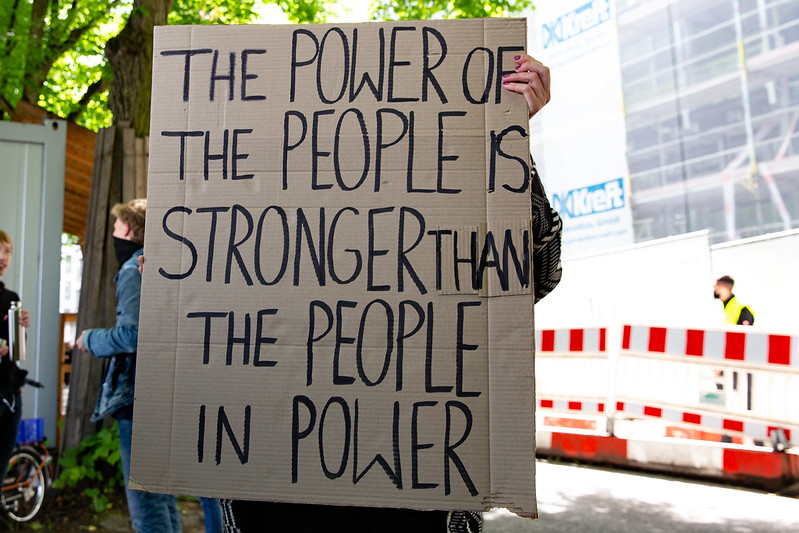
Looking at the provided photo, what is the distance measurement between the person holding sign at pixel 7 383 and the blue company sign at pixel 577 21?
19.6m

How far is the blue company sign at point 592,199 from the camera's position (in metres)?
20.1

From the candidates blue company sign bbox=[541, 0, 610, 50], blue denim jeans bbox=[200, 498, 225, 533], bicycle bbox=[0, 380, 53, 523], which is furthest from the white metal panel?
blue company sign bbox=[541, 0, 610, 50]

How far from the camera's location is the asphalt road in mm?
5445

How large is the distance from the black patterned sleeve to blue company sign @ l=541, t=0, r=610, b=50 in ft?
68.6

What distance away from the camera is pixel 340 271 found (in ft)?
6.24

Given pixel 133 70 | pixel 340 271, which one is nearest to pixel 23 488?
pixel 133 70

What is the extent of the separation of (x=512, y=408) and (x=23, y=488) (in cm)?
466

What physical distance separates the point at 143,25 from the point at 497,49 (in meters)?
4.99

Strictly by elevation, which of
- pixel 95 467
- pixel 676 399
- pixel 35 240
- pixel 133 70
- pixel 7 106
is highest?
pixel 7 106

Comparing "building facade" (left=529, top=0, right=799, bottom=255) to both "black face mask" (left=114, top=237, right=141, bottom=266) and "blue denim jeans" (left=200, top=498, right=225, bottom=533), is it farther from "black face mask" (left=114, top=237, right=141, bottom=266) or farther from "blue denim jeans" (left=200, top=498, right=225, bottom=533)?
"black face mask" (left=114, top=237, right=141, bottom=266)

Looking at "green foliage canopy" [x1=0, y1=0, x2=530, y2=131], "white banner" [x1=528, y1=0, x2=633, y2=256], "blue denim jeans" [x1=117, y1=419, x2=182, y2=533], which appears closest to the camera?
"blue denim jeans" [x1=117, y1=419, x2=182, y2=533]

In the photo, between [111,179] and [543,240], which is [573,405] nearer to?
[111,179]

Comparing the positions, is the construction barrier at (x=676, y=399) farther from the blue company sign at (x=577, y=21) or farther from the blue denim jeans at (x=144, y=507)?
the blue company sign at (x=577, y=21)

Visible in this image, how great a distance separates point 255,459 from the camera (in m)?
1.88
